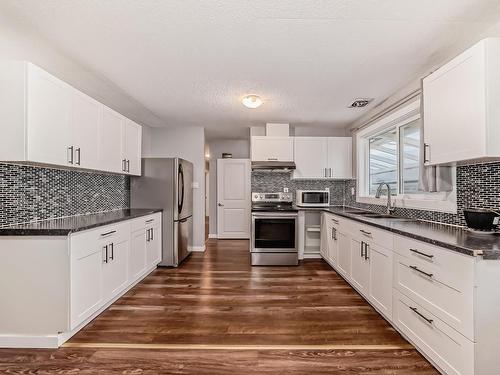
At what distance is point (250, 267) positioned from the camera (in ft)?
13.9

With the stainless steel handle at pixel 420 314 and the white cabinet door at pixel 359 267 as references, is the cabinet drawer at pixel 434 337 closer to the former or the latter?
the stainless steel handle at pixel 420 314

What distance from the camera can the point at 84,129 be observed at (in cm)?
264

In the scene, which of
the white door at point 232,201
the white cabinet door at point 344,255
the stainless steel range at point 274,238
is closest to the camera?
the white cabinet door at point 344,255

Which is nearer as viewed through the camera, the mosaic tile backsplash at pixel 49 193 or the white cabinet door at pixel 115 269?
the mosaic tile backsplash at pixel 49 193

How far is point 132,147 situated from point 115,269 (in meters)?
1.65

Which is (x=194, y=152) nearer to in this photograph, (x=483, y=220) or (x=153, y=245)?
(x=153, y=245)

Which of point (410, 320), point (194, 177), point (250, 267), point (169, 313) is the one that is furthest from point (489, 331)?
point (194, 177)

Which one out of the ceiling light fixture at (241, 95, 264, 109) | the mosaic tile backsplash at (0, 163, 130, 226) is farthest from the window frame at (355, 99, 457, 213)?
the mosaic tile backsplash at (0, 163, 130, 226)

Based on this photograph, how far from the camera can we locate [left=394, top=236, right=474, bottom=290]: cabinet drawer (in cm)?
155

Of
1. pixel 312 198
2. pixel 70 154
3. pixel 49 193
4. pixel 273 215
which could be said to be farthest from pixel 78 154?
pixel 312 198

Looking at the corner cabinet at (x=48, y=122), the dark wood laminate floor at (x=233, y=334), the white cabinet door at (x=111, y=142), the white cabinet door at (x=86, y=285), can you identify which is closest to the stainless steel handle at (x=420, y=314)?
the dark wood laminate floor at (x=233, y=334)

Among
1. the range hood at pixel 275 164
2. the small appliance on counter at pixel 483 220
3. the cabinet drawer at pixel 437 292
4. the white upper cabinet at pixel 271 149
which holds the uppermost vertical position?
the white upper cabinet at pixel 271 149

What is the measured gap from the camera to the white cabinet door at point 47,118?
2006 mm

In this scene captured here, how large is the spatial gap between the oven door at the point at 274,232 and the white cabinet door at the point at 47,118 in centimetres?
270
